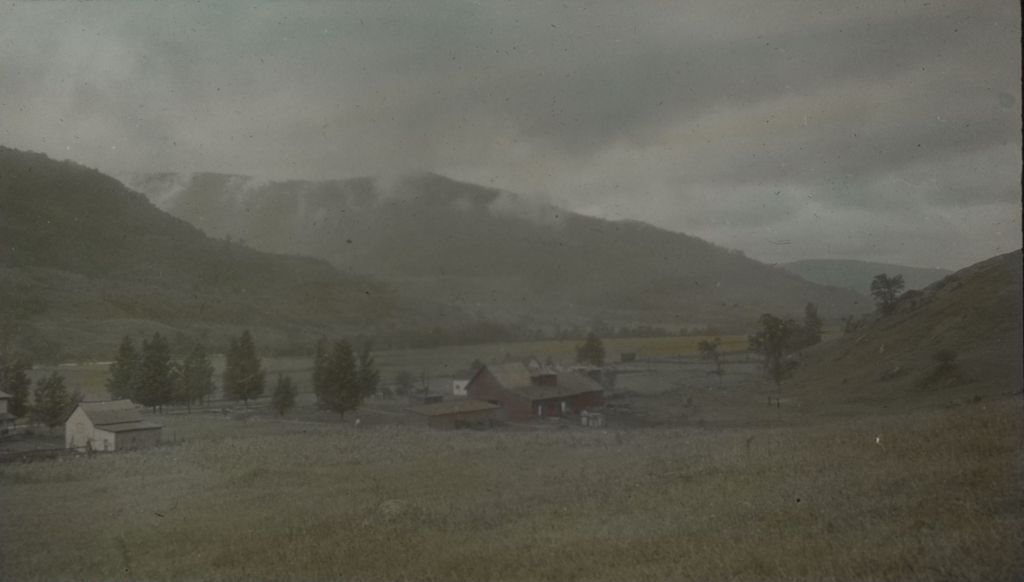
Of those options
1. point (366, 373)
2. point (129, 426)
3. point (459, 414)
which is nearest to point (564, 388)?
point (459, 414)

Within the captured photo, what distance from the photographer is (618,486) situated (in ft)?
36.3

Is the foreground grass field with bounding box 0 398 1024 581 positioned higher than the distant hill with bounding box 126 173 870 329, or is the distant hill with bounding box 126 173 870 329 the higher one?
the distant hill with bounding box 126 173 870 329

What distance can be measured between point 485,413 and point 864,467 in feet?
48.8

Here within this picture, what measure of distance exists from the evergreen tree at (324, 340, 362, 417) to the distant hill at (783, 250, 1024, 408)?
35.8ft

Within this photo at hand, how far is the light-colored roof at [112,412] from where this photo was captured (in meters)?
12.4

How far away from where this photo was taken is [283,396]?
15719mm

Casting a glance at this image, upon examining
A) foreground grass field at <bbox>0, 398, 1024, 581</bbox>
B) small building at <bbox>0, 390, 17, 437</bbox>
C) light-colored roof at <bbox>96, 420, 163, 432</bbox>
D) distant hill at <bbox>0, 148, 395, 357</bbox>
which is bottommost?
foreground grass field at <bbox>0, 398, 1024, 581</bbox>

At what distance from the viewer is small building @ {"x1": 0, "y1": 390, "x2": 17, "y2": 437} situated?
42.7 ft

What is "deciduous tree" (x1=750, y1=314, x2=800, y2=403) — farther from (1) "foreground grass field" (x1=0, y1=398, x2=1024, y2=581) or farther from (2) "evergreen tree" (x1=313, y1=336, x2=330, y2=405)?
(2) "evergreen tree" (x1=313, y1=336, x2=330, y2=405)

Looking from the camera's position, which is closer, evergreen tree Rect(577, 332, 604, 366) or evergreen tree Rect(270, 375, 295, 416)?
evergreen tree Rect(577, 332, 604, 366)

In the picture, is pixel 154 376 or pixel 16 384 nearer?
pixel 154 376

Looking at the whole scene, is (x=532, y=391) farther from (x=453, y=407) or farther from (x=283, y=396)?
(x=283, y=396)

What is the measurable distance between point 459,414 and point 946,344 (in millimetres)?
14878

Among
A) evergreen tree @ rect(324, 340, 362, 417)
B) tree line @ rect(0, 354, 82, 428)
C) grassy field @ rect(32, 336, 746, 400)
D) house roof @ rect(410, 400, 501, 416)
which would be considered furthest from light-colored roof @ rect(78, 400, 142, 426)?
house roof @ rect(410, 400, 501, 416)
